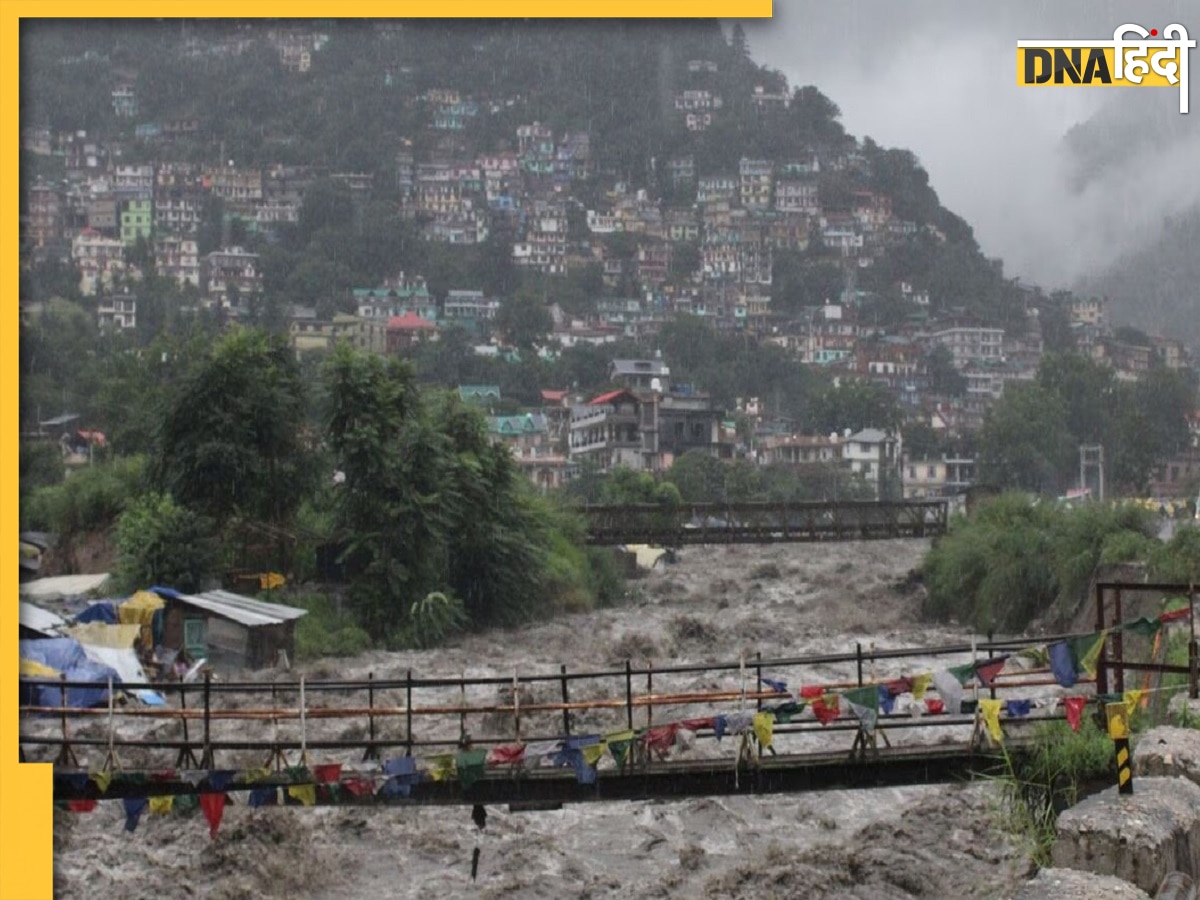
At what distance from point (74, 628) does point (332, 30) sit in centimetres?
14862

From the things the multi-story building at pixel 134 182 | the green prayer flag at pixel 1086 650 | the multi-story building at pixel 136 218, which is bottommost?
the green prayer flag at pixel 1086 650

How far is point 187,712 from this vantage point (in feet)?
29.5

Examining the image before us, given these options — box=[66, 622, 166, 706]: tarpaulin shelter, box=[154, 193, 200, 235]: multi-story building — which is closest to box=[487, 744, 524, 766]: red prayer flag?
box=[66, 622, 166, 706]: tarpaulin shelter

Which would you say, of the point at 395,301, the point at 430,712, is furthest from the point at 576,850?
the point at 395,301

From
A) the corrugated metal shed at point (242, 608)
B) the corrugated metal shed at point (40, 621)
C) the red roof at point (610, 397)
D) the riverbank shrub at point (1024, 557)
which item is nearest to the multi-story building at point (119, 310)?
the red roof at point (610, 397)

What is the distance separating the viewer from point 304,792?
891 cm

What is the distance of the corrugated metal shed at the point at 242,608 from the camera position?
63.2ft

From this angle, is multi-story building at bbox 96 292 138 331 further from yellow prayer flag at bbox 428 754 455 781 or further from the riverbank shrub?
yellow prayer flag at bbox 428 754 455 781

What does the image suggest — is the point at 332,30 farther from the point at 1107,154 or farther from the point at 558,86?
the point at 1107,154

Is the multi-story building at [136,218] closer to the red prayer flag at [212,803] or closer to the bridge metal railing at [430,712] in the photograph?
the bridge metal railing at [430,712]

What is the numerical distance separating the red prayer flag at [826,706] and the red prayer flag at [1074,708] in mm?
1130

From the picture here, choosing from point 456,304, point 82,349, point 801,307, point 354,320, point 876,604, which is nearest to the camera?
point 876,604

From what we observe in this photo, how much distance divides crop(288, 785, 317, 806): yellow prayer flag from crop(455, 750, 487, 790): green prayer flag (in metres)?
0.78

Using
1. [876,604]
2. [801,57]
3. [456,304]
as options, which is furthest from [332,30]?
[876,604]
